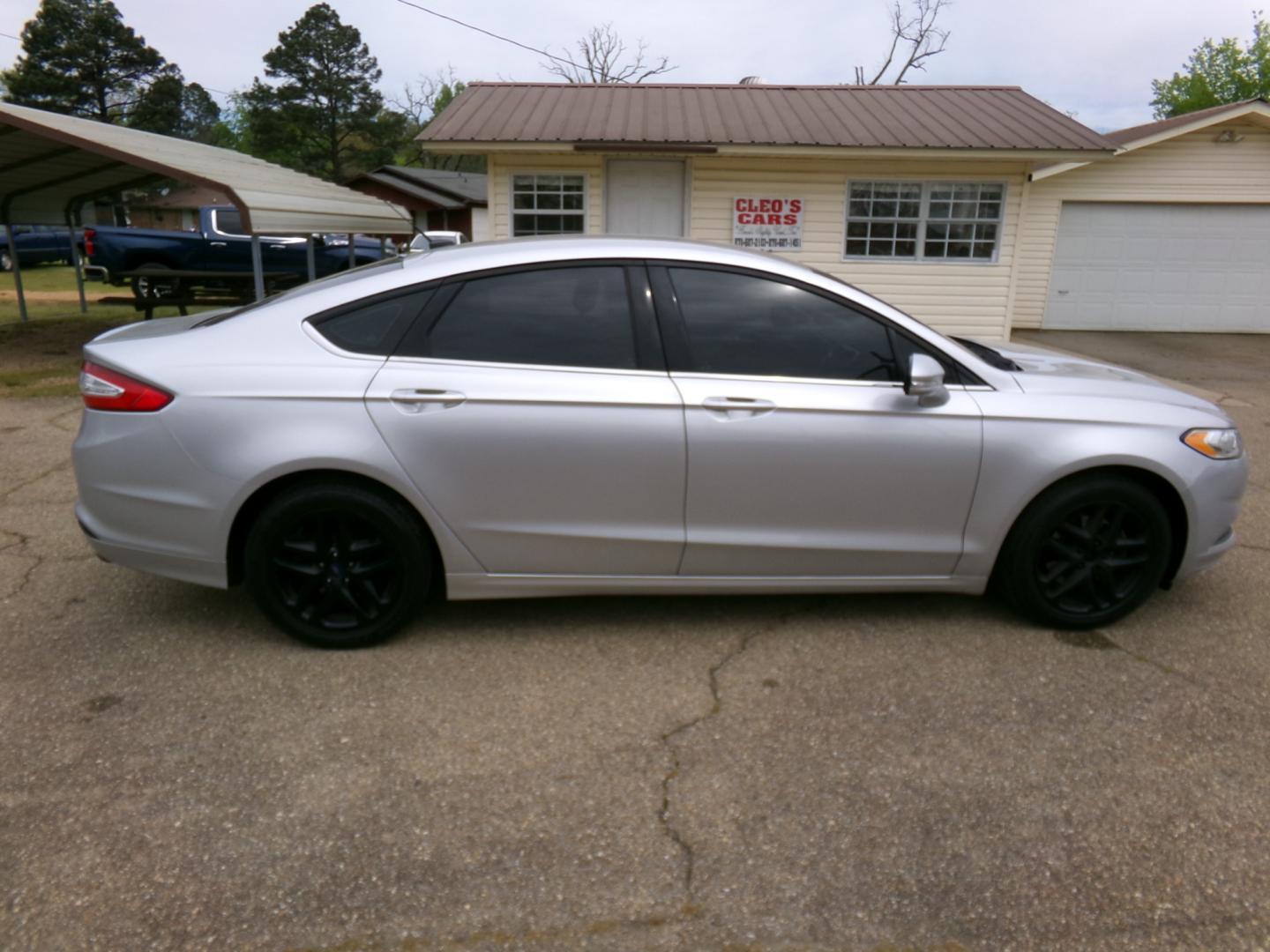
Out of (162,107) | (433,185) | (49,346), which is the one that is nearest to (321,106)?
(162,107)

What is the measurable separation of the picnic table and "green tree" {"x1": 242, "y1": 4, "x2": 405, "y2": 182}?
35.1 meters

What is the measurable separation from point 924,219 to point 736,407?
10.2m

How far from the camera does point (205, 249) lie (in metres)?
17.3

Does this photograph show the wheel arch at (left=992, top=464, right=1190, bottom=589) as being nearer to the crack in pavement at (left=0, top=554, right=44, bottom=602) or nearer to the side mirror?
the side mirror

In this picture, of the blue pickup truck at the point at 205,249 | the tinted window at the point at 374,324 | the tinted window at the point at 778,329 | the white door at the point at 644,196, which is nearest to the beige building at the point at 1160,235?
the white door at the point at 644,196

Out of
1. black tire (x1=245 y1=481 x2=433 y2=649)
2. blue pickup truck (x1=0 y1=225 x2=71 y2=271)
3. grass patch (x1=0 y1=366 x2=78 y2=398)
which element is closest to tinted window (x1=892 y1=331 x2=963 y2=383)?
black tire (x1=245 y1=481 x2=433 y2=649)

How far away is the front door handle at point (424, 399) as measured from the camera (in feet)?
11.4

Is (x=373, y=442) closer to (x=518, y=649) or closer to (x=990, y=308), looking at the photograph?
(x=518, y=649)

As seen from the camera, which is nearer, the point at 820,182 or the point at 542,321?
the point at 542,321

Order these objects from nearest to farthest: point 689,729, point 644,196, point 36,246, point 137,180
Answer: point 689,729 < point 644,196 < point 137,180 < point 36,246

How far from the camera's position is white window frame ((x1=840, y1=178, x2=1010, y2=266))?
1252 cm

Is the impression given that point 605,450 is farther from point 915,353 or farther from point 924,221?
point 924,221

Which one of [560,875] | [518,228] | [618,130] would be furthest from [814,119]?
[560,875]

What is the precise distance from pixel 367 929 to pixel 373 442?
67.6 inches
